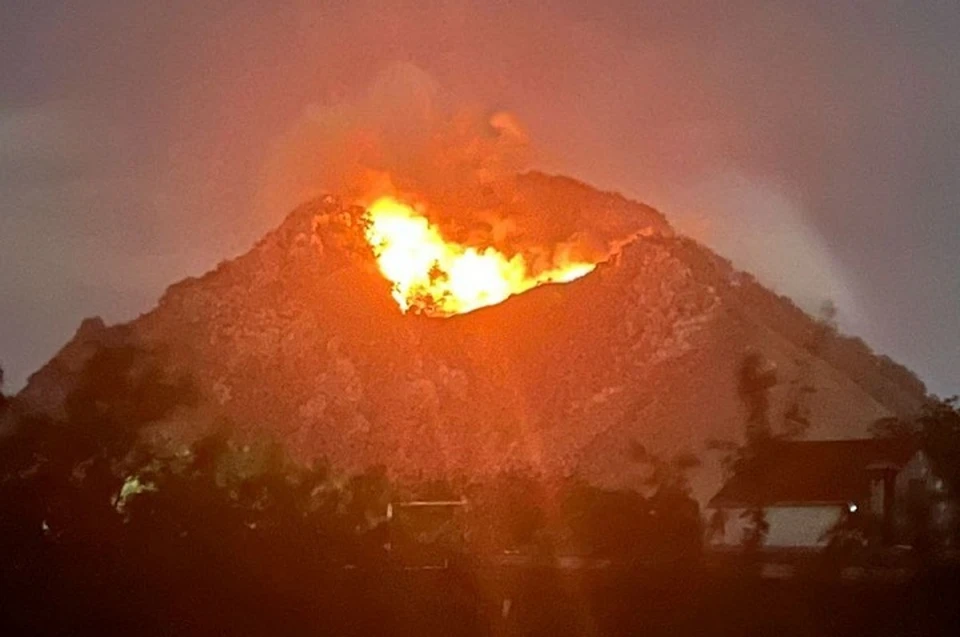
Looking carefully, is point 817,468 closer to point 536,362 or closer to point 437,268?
point 536,362

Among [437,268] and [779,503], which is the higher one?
[437,268]

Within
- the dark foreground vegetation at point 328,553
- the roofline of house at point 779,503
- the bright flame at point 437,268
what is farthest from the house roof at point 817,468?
the bright flame at point 437,268

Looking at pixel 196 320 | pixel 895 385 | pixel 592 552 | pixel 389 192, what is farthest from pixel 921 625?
pixel 196 320

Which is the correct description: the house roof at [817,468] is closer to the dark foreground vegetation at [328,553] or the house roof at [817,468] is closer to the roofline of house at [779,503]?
the roofline of house at [779,503]

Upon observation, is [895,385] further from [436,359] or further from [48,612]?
[48,612]

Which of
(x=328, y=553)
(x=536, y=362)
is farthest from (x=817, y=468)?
(x=328, y=553)
